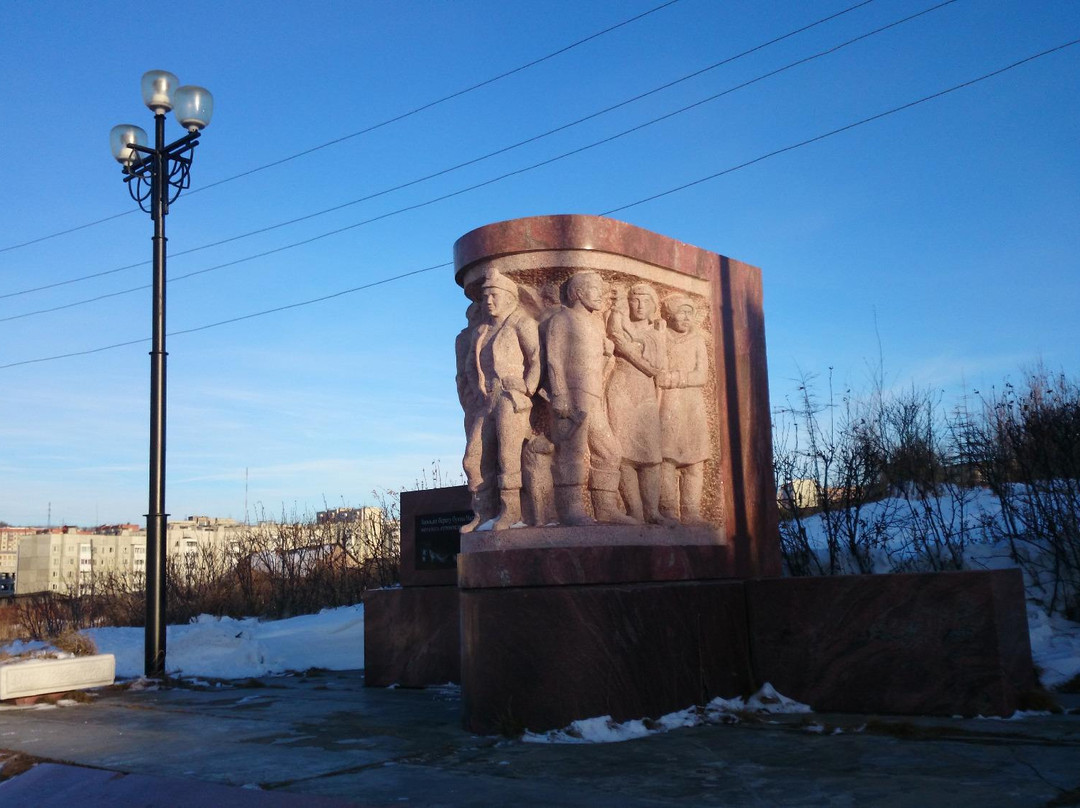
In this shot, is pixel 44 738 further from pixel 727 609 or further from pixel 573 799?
pixel 727 609

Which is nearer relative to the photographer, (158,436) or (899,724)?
(899,724)

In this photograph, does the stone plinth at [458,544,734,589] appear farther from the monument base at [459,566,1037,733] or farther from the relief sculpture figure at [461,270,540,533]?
the relief sculpture figure at [461,270,540,533]

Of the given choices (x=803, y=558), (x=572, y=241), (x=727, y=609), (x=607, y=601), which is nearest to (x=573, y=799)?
(x=607, y=601)

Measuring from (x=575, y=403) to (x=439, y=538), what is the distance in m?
3.56

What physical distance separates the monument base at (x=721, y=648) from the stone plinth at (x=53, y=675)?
4411 millimetres

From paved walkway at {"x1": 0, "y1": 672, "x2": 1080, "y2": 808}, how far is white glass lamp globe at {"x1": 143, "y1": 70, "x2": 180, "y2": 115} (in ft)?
22.6

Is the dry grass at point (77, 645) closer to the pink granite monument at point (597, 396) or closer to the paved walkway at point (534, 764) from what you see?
the paved walkway at point (534, 764)

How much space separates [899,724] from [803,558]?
4.43 metres

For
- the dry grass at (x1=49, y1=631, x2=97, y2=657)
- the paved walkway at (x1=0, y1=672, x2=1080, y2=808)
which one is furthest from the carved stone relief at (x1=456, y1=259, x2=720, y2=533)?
the dry grass at (x1=49, y1=631, x2=97, y2=657)

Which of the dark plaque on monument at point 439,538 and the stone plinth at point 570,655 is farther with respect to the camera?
the dark plaque on monument at point 439,538

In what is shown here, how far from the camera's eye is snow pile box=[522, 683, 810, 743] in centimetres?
577

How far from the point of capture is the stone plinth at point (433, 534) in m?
9.52

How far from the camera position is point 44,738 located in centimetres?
625

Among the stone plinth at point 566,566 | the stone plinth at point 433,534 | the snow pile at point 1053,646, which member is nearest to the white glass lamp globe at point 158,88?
A: the stone plinth at point 433,534
